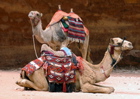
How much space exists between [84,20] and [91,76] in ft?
31.2


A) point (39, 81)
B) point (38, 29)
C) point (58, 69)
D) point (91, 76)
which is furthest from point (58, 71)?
point (38, 29)

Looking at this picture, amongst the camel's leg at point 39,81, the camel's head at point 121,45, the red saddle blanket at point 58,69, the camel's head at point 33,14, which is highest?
the camel's head at point 33,14

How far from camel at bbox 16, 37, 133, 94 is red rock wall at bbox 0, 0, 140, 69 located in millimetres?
8522

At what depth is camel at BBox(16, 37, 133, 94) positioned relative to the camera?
8.20 m

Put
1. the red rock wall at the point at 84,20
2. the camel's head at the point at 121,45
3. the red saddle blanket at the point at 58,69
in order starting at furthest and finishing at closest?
the red rock wall at the point at 84,20 < the camel's head at the point at 121,45 < the red saddle blanket at the point at 58,69

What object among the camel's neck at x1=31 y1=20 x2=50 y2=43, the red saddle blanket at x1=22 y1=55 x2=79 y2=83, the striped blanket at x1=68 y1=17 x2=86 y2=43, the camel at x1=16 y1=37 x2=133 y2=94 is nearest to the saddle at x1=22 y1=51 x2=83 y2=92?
the red saddle blanket at x1=22 y1=55 x2=79 y2=83

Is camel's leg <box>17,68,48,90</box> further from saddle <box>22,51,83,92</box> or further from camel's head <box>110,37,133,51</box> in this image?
camel's head <box>110,37,133,51</box>

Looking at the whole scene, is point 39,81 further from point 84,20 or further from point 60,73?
point 84,20

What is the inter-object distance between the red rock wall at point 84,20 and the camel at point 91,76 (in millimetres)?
8522

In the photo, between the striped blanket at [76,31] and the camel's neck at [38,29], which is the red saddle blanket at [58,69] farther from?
the striped blanket at [76,31]

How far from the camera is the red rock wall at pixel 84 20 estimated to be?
16.8 meters

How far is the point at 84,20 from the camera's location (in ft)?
58.1

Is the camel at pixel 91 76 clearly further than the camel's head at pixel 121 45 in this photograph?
No

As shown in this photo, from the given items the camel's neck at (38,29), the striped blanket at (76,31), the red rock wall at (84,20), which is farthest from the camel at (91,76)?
the red rock wall at (84,20)
